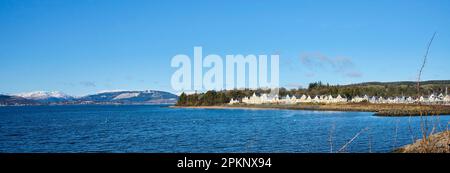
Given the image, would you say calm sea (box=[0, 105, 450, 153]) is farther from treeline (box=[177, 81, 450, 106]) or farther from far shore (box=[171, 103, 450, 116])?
treeline (box=[177, 81, 450, 106])

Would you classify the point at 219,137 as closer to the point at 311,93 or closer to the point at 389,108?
the point at 389,108

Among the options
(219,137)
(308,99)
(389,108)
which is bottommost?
(219,137)

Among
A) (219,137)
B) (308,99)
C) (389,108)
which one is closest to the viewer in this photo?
(219,137)

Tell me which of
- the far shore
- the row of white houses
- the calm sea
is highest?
the row of white houses

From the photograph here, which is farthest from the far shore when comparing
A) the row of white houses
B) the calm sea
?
the row of white houses

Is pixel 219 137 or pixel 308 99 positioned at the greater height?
pixel 308 99

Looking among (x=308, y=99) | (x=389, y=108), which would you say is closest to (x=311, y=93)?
(x=308, y=99)

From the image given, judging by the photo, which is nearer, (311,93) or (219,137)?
(219,137)

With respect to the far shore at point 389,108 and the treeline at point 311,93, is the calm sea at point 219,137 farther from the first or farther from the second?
the treeline at point 311,93

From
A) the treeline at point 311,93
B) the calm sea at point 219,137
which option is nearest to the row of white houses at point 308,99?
the treeline at point 311,93

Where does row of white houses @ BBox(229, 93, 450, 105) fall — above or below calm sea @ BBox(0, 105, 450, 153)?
above

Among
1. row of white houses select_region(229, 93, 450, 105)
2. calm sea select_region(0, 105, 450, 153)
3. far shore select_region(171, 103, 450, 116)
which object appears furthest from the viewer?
row of white houses select_region(229, 93, 450, 105)
